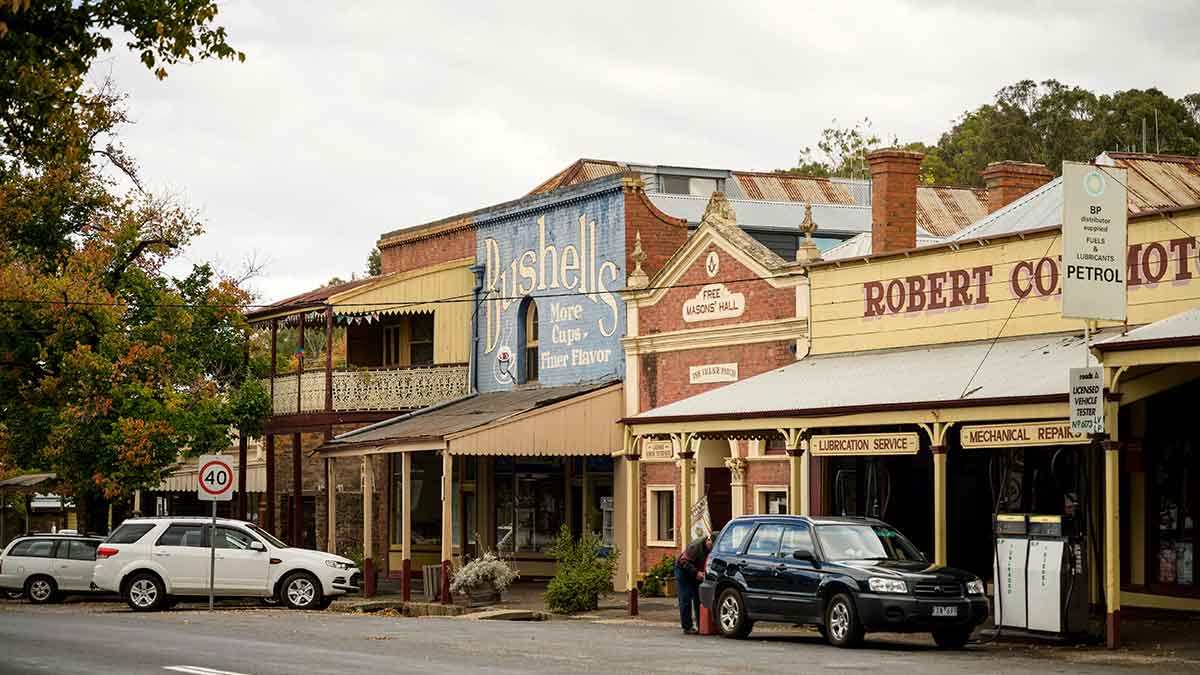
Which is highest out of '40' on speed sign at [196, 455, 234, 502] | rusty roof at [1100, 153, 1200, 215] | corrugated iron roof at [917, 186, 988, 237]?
corrugated iron roof at [917, 186, 988, 237]

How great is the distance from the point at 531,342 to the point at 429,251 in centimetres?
507

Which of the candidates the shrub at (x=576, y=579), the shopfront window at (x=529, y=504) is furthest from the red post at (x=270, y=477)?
the shrub at (x=576, y=579)

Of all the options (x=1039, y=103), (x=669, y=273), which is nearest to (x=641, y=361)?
(x=669, y=273)

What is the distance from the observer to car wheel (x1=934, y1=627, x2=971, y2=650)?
1934cm

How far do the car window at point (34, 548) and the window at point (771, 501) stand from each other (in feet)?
44.4

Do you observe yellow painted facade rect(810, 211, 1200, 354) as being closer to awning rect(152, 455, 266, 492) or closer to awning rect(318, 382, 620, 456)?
awning rect(318, 382, 620, 456)

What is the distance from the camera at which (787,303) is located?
28.2 meters

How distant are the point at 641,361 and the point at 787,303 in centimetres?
469

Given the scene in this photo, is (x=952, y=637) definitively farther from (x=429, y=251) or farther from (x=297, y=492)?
(x=429, y=251)

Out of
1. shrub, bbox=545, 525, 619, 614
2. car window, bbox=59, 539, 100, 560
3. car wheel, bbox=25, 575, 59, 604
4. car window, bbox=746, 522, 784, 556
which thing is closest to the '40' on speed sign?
car window, bbox=59, 539, 100, 560

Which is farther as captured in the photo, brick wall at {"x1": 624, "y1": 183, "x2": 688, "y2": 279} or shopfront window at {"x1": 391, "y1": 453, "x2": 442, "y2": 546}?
shopfront window at {"x1": 391, "y1": 453, "x2": 442, "y2": 546}

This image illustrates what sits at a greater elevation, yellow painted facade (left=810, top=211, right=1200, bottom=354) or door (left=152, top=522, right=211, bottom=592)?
yellow painted facade (left=810, top=211, right=1200, bottom=354)

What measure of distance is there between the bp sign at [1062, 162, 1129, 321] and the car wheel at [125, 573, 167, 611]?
54.9ft

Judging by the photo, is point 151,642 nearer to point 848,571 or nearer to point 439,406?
point 848,571
